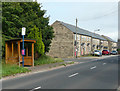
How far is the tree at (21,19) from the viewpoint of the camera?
18234mm

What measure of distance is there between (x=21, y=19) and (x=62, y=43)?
26.6 m

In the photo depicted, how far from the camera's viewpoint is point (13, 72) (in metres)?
12.3

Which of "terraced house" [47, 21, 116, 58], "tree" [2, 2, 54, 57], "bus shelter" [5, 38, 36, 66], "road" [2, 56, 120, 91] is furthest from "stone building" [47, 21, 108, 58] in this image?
"road" [2, 56, 120, 91]

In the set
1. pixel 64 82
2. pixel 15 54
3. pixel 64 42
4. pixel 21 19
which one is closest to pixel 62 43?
pixel 64 42

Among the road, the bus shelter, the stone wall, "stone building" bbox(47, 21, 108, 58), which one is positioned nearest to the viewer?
the road

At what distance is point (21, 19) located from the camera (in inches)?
776

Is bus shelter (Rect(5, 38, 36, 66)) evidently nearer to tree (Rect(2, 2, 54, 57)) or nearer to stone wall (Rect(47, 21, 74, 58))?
tree (Rect(2, 2, 54, 57))

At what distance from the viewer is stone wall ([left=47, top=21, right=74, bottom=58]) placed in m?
43.9

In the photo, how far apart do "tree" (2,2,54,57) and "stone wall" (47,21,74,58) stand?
20.4 meters

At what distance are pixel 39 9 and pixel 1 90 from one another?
1816cm

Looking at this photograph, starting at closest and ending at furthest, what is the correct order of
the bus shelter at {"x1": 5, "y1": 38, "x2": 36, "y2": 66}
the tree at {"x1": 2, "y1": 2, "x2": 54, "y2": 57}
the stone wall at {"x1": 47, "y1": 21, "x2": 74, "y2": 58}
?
Answer: the bus shelter at {"x1": 5, "y1": 38, "x2": 36, "y2": 66} < the tree at {"x1": 2, "y1": 2, "x2": 54, "y2": 57} < the stone wall at {"x1": 47, "y1": 21, "x2": 74, "y2": 58}

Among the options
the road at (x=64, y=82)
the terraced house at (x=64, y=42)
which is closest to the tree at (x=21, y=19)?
the road at (x=64, y=82)

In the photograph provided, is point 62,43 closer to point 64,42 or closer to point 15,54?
point 64,42

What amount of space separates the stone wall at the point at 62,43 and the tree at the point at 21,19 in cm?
2035
